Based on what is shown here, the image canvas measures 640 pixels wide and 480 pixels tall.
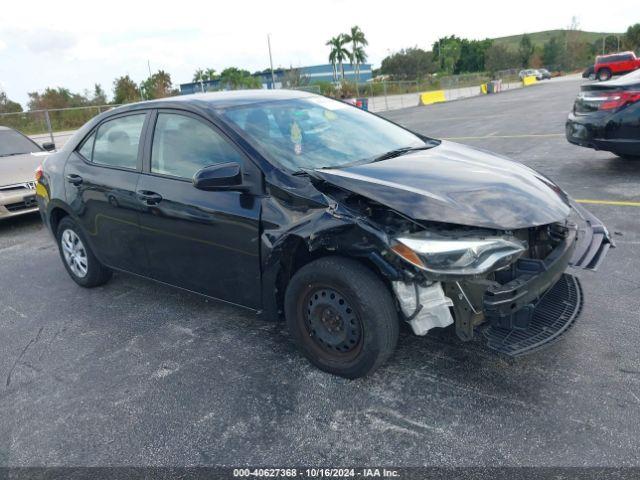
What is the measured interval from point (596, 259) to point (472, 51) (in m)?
110

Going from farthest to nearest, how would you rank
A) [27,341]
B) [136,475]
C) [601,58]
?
[601,58], [27,341], [136,475]

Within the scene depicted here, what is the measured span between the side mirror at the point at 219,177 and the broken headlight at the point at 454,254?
3.43 ft

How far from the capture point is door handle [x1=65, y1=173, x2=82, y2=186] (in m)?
4.43

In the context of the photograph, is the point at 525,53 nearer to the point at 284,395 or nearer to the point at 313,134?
the point at 313,134

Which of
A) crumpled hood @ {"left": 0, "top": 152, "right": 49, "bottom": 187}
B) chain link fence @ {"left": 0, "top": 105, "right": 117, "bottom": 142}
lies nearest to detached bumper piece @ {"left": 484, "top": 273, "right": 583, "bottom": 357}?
crumpled hood @ {"left": 0, "top": 152, "right": 49, "bottom": 187}

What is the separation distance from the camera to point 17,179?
24.3ft

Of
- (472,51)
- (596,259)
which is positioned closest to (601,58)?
(596,259)

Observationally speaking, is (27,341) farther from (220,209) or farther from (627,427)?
(627,427)

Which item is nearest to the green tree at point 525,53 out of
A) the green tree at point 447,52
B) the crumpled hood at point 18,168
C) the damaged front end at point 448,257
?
the green tree at point 447,52

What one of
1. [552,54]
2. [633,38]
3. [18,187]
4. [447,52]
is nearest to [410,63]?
[447,52]

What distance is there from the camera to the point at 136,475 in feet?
8.13

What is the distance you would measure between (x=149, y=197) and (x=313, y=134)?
47.8 inches

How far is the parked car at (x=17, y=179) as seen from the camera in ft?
23.6

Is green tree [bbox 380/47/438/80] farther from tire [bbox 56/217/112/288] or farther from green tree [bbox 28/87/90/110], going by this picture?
tire [bbox 56/217/112/288]
